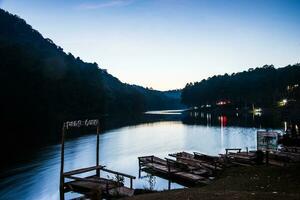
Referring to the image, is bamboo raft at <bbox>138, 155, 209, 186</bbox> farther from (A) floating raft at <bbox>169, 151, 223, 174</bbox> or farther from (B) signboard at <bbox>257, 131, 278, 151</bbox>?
(B) signboard at <bbox>257, 131, 278, 151</bbox>

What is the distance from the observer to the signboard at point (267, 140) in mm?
26594

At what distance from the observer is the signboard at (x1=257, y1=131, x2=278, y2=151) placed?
2659cm

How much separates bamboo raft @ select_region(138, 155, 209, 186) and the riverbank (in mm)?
5911

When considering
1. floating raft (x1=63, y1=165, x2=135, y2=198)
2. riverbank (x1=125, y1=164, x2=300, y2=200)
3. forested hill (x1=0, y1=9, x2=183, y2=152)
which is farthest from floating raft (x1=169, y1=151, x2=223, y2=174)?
forested hill (x1=0, y1=9, x2=183, y2=152)

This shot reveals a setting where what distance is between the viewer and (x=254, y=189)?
18.2 meters

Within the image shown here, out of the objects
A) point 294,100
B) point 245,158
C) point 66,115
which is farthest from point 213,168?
point 294,100

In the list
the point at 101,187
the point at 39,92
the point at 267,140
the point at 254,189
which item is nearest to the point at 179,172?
the point at 267,140

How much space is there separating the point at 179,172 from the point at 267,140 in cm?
974

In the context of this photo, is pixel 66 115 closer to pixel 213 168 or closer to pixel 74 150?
pixel 74 150

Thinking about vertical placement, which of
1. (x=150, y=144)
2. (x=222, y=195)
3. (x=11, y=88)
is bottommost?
(x=150, y=144)

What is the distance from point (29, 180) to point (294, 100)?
129 meters

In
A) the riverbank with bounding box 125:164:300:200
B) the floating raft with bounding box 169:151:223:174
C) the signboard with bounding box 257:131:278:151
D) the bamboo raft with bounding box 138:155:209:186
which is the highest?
the signboard with bounding box 257:131:278:151

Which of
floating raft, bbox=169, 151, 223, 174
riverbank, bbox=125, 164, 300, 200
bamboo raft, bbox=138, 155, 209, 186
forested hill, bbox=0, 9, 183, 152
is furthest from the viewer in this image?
forested hill, bbox=0, 9, 183, 152

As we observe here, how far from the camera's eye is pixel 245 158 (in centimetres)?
3369
